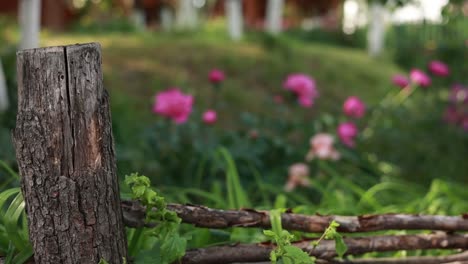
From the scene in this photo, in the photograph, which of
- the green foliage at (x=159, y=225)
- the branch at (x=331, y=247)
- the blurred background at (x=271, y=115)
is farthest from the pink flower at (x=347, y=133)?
the green foliage at (x=159, y=225)

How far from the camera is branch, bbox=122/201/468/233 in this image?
6.52 feet

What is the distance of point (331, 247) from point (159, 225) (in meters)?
0.50

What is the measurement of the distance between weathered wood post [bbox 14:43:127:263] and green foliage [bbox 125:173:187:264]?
0.08 meters

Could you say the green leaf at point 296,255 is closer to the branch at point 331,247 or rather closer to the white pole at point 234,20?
the branch at point 331,247

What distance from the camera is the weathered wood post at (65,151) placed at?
1.71 m

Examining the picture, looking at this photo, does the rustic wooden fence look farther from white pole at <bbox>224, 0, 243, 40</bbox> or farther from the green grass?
white pole at <bbox>224, 0, 243, 40</bbox>

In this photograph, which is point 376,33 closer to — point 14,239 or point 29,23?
point 29,23

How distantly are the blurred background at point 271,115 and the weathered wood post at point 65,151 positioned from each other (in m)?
0.43

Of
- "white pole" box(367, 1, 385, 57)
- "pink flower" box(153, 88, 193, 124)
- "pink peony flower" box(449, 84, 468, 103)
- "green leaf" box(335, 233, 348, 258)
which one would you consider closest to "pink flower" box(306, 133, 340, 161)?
"pink flower" box(153, 88, 193, 124)

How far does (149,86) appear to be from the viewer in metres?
7.56

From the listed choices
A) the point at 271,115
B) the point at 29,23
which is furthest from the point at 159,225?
the point at 271,115

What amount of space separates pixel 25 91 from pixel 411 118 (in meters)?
5.67

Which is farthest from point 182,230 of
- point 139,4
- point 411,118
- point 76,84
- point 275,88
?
point 139,4

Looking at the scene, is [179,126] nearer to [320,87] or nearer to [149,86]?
[149,86]
